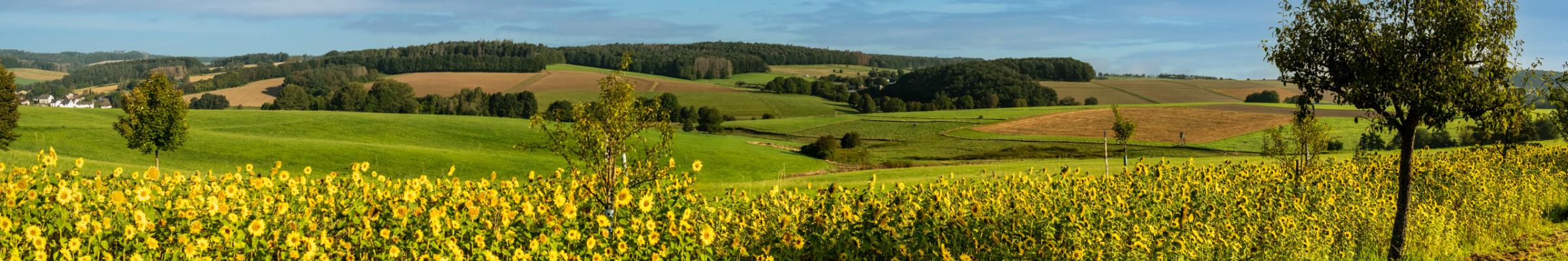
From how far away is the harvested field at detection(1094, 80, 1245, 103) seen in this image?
410 feet

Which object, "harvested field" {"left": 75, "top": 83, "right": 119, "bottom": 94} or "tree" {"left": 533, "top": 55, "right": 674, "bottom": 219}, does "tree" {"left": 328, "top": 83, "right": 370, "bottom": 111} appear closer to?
"harvested field" {"left": 75, "top": 83, "right": 119, "bottom": 94}

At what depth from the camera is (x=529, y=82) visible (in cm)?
14338

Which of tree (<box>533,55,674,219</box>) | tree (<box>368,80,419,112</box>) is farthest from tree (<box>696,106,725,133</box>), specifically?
tree (<box>533,55,674,219</box>)

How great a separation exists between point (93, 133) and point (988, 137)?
62667 mm

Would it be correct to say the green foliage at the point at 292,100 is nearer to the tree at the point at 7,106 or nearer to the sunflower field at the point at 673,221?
the tree at the point at 7,106

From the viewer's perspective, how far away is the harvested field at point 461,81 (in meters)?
130

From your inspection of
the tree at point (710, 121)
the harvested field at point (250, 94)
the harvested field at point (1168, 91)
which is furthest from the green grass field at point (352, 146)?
the harvested field at point (1168, 91)

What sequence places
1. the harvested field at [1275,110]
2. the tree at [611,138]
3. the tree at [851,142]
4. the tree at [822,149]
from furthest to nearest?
1. the harvested field at [1275,110]
2. the tree at [851,142]
3. the tree at [822,149]
4. the tree at [611,138]

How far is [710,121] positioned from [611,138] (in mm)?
83751

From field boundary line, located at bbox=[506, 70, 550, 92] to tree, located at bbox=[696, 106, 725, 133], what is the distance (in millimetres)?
39715

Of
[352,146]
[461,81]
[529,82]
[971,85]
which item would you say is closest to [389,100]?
[461,81]

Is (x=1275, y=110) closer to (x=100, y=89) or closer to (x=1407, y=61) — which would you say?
(x=1407, y=61)

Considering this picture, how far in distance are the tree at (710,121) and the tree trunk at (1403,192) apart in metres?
78.8

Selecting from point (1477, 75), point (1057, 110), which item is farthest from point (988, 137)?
point (1477, 75)
